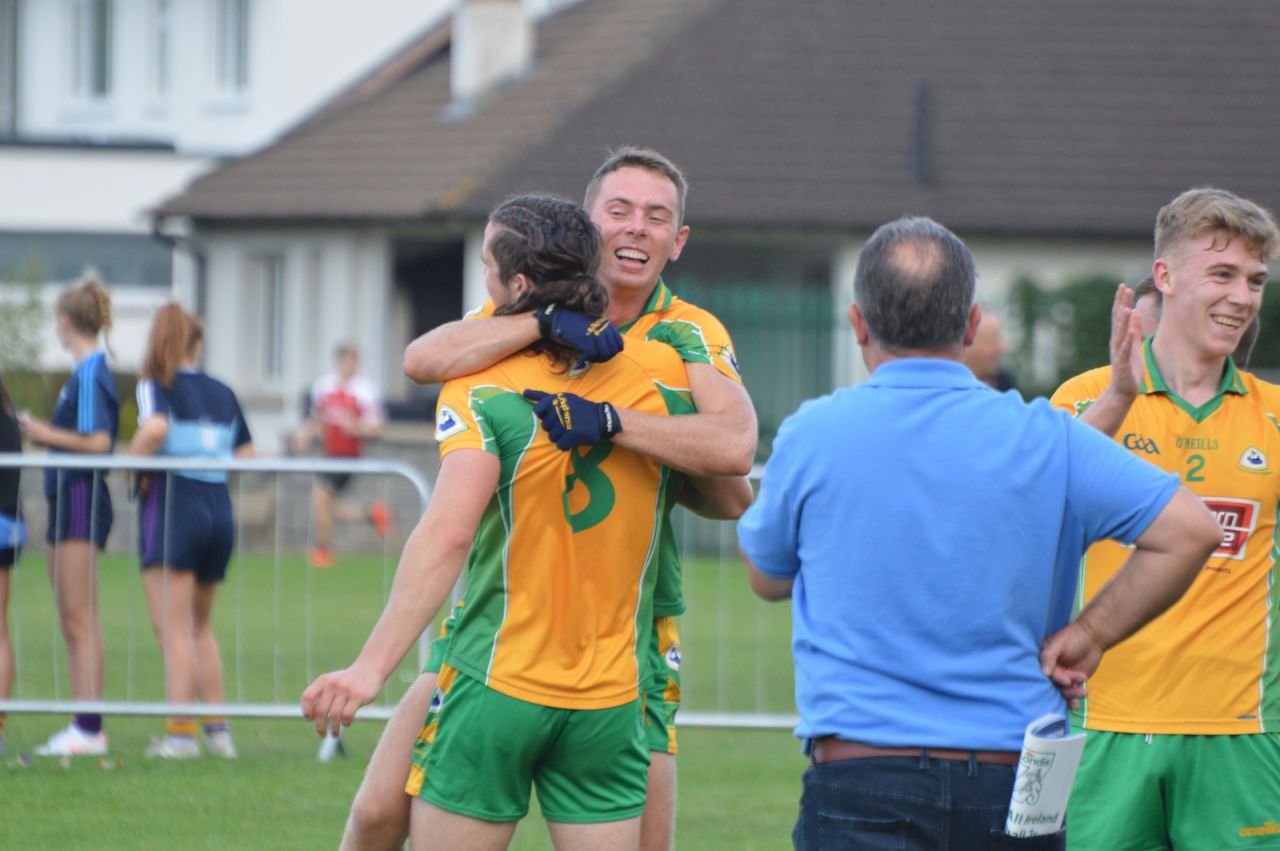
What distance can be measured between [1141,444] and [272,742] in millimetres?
6174

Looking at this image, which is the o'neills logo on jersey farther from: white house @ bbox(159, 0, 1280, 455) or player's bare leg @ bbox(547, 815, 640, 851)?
white house @ bbox(159, 0, 1280, 455)

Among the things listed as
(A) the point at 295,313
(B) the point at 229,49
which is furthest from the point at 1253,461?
(B) the point at 229,49

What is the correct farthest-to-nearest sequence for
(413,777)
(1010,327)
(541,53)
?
(541,53)
(1010,327)
(413,777)

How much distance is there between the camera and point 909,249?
402 cm

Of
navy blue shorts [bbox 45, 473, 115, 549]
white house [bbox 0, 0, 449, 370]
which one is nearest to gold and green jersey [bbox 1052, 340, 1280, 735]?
navy blue shorts [bbox 45, 473, 115, 549]

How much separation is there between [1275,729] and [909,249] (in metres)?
1.98

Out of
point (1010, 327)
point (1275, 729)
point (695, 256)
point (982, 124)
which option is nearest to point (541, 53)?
point (695, 256)

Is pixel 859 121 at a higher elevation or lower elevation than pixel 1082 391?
higher

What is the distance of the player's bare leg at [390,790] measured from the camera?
15.8 feet

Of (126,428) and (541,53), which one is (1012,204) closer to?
(541,53)

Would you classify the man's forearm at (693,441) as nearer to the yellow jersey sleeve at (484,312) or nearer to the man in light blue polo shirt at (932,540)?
the yellow jersey sleeve at (484,312)

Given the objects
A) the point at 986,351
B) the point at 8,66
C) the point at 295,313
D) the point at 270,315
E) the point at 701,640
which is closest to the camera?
the point at 986,351

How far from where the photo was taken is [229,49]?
3403 centimetres

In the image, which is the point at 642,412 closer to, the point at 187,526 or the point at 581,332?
the point at 581,332
